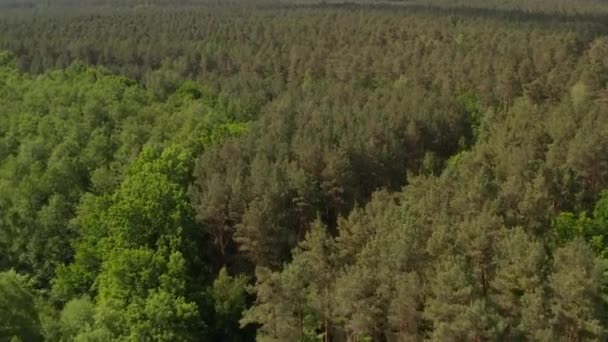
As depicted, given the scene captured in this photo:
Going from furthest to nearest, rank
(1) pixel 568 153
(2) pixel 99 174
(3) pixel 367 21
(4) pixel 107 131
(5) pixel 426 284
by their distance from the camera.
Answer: (3) pixel 367 21, (4) pixel 107 131, (2) pixel 99 174, (1) pixel 568 153, (5) pixel 426 284

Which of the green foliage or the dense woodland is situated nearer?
the dense woodland

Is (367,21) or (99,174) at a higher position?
(367,21)

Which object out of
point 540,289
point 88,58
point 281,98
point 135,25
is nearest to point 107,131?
point 281,98

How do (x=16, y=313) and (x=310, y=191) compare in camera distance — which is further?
(x=310, y=191)

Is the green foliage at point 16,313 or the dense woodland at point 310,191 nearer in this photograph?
the dense woodland at point 310,191

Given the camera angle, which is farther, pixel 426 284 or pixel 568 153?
pixel 568 153

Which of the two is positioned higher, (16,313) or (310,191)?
(310,191)

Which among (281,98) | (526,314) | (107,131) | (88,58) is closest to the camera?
(526,314)

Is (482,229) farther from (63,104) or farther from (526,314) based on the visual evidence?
(63,104)
